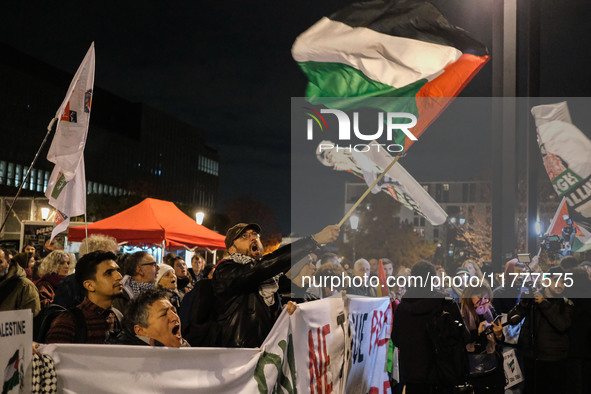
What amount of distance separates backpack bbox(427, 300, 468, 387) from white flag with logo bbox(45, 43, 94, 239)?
424 cm

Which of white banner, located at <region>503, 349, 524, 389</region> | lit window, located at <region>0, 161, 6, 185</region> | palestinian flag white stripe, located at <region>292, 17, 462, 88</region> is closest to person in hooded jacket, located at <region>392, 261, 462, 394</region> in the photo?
white banner, located at <region>503, 349, 524, 389</region>

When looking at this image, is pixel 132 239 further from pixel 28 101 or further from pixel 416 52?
pixel 28 101

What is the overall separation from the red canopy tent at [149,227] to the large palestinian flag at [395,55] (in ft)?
24.2

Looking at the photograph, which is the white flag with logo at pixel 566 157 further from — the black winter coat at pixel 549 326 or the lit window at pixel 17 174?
the lit window at pixel 17 174

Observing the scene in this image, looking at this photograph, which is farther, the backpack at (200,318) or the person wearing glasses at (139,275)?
the person wearing glasses at (139,275)

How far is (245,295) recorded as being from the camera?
217 inches

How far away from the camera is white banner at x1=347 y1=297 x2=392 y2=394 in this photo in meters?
6.84

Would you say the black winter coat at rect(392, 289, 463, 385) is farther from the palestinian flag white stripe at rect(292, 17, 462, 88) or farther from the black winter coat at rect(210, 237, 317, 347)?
the palestinian flag white stripe at rect(292, 17, 462, 88)

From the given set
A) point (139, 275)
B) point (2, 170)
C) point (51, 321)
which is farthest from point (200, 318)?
point (2, 170)

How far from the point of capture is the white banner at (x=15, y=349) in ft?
11.3

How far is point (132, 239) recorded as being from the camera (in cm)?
1457

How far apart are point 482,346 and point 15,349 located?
5406 millimetres

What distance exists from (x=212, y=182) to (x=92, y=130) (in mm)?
42789

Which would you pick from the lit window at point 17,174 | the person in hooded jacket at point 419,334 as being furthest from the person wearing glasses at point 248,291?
the lit window at point 17,174
